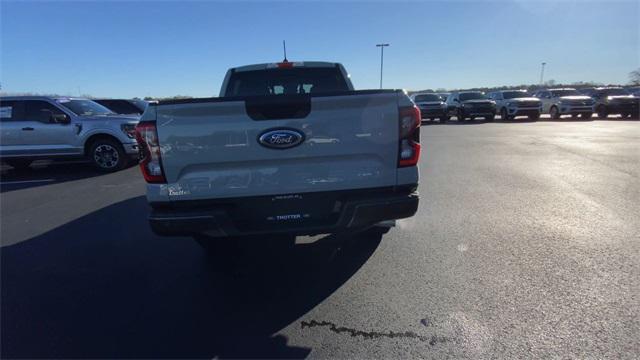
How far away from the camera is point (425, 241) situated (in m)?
4.64

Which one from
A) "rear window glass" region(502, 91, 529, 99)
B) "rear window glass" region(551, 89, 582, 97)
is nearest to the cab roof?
"rear window glass" region(502, 91, 529, 99)

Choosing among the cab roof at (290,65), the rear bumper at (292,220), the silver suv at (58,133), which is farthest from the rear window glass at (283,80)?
the silver suv at (58,133)

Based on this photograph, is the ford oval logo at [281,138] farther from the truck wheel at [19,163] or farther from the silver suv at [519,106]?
the silver suv at [519,106]

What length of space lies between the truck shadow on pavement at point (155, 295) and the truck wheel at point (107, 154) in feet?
17.0

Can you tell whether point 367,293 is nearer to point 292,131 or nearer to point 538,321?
point 538,321

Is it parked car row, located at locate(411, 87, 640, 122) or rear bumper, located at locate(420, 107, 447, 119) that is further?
rear bumper, located at locate(420, 107, 447, 119)

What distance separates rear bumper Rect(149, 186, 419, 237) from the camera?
3.12m

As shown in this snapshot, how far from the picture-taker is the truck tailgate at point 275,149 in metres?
2.97

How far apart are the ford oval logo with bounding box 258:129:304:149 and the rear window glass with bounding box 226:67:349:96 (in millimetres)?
1973

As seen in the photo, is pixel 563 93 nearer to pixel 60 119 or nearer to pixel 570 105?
pixel 570 105

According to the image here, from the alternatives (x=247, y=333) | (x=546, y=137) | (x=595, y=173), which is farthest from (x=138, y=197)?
(x=546, y=137)

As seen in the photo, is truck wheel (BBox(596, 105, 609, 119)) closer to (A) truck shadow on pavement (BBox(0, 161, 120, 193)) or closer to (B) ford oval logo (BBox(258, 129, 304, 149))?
(A) truck shadow on pavement (BBox(0, 161, 120, 193))

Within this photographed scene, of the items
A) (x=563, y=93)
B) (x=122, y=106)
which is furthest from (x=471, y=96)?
(x=122, y=106)

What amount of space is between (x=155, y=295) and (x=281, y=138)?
6.14 feet
